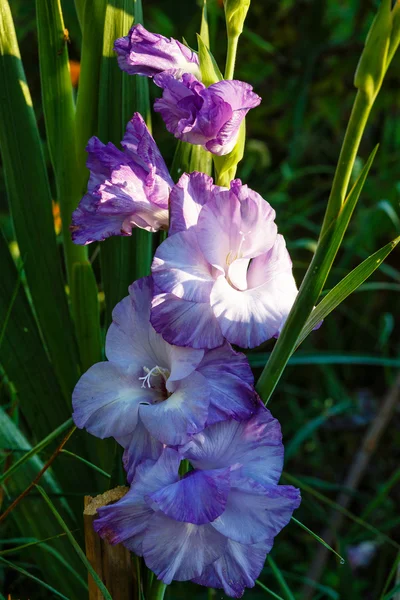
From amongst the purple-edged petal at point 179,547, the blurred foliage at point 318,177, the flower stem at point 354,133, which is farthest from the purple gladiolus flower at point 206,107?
the blurred foliage at point 318,177

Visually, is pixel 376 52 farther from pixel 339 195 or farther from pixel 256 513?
pixel 256 513

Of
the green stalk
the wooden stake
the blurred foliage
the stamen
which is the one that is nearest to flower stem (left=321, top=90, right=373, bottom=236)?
the green stalk

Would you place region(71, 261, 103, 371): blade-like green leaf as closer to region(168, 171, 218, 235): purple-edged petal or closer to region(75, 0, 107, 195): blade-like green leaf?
region(75, 0, 107, 195): blade-like green leaf

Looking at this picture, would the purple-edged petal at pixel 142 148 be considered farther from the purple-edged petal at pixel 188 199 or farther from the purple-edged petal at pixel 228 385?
the purple-edged petal at pixel 228 385

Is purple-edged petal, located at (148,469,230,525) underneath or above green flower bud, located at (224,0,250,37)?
underneath

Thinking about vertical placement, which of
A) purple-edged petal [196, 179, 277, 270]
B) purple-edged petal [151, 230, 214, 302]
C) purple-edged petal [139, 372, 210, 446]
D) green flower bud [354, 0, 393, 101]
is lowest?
purple-edged petal [139, 372, 210, 446]
